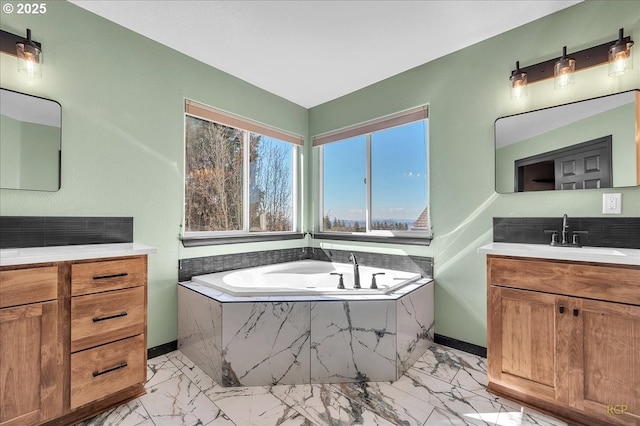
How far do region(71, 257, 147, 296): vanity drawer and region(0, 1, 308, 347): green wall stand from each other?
1.80 feet

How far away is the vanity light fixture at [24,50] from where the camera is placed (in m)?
1.70

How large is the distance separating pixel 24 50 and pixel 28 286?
1.40m

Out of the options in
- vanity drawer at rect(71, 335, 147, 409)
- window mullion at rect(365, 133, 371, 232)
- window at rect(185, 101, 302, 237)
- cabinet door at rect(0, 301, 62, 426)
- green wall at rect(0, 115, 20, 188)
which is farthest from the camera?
window mullion at rect(365, 133, 371, 232)

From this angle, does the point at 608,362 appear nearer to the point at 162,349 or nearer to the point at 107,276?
the point at 107,276

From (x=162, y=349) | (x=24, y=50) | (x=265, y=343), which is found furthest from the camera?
(x=162, y=349)

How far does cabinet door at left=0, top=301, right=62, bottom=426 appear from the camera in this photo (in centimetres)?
132

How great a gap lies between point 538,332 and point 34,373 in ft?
8.40

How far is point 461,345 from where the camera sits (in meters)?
2.39

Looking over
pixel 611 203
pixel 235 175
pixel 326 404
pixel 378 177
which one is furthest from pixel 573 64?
pixel 235 175

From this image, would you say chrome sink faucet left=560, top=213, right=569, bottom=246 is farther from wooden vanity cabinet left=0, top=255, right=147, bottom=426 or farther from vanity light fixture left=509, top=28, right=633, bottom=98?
wooden vanity cabinet left=0, top=255, right=147, bottom=426

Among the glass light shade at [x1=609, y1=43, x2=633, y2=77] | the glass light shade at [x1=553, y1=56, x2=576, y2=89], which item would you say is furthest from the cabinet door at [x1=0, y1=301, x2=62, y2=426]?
the glass light shade at [x1=609, y1=43, x2=633, y2=77]

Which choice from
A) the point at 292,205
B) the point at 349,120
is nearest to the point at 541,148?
the point at 349,120

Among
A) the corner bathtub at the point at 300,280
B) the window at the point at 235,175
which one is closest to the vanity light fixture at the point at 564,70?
the corner bathtub at the point at 300,280

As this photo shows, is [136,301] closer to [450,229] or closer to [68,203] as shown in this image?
A: [68,203]
